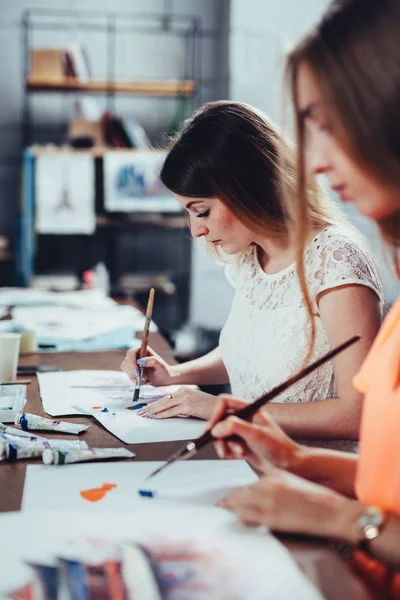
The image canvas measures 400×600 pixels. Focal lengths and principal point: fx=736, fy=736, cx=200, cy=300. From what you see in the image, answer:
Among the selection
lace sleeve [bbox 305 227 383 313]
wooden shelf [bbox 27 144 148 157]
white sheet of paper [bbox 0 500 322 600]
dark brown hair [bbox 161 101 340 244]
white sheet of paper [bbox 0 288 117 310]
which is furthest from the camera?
wooden shelf [bbox 27 144 148 157]

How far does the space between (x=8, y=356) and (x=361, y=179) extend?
40.9 inches

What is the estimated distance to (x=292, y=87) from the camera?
92 cm

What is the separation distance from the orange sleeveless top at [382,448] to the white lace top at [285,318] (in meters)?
0.48

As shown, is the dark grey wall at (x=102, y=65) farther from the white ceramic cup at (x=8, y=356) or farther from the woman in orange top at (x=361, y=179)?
the woman in orange top at (x=361, y=179)

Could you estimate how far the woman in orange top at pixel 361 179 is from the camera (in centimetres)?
78

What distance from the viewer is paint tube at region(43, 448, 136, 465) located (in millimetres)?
1072

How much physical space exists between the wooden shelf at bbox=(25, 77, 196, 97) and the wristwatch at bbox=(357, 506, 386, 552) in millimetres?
3686

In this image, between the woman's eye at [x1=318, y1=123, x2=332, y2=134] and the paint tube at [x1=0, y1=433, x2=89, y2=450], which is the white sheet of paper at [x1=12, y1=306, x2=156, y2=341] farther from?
the woman's eye at [x1=318, y1=123, x2=332, y2=134]

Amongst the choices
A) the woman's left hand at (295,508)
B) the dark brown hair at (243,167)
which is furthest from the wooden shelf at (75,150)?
the woman's left hand at (295,508)

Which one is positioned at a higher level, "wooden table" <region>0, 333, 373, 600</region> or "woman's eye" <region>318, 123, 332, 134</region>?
"woman's eye" <region>318, 123, 332, 134</region>

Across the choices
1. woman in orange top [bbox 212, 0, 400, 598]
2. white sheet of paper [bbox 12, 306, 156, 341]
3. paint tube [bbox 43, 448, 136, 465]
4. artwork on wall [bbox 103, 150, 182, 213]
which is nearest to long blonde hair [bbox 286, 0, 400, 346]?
woman in orange top [bbox 212, 0, 400, 598]

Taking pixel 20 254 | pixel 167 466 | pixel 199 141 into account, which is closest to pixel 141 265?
pixel 20 254

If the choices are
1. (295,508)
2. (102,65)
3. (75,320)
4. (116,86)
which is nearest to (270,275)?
(295,508)

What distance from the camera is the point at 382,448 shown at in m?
0.83
